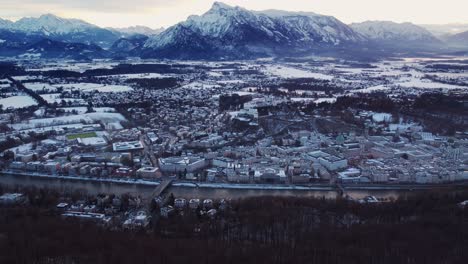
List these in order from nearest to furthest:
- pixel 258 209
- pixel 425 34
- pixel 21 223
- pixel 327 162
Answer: pixel 21 223 < pixel 258 209 < pixel 327 162 < pixel 425 34

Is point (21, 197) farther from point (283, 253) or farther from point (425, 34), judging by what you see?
point (425, 34)

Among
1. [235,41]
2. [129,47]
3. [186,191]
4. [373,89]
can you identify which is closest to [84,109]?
[186,191]

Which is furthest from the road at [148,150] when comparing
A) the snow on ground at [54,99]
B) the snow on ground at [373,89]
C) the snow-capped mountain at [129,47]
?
the snow-capped mountain at [129,47]

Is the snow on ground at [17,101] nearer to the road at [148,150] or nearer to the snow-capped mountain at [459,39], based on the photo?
the road at [148,150]

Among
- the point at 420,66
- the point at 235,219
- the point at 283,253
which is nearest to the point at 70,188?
the point at 235,219

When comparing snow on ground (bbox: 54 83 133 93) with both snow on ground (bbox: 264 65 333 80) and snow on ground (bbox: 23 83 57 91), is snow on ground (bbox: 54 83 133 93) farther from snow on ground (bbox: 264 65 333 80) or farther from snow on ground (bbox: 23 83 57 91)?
snow on ground (bbox: 264 65 333 80)

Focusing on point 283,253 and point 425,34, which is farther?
point 425,34
